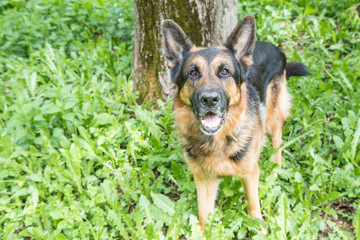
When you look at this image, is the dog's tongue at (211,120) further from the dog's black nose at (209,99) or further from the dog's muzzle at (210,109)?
the dog's black nose at (209,99)

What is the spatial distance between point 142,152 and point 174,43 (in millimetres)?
1625

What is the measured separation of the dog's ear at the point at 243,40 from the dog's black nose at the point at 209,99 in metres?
0.68

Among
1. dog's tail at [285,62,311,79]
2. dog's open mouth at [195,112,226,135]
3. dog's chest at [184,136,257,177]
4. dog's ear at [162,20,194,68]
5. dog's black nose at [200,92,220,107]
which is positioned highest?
dog's ear at [162,20,194,68]

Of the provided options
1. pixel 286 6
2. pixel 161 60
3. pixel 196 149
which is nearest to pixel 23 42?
pixel 161 60

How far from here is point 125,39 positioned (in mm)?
6023

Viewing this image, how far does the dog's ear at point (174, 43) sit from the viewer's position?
9.14ft

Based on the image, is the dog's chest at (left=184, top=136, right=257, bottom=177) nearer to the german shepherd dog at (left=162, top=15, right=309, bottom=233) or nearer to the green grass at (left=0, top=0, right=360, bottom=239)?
the german shepherd dog at (left=162, top=15, right=309, bottom=233)

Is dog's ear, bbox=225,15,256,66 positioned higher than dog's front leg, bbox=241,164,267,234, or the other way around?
dog's ear, bbox=225,15,256,66

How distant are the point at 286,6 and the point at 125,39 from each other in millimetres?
3404

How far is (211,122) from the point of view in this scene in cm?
267

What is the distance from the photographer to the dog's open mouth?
2.63 meters

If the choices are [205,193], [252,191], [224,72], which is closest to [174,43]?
[224,72]

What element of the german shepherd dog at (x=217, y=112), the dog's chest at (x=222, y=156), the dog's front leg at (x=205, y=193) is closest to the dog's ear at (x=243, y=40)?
the german shepherd dog at (x=217, y=112)

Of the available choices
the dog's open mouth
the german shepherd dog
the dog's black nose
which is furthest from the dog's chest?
the dog's black nose
